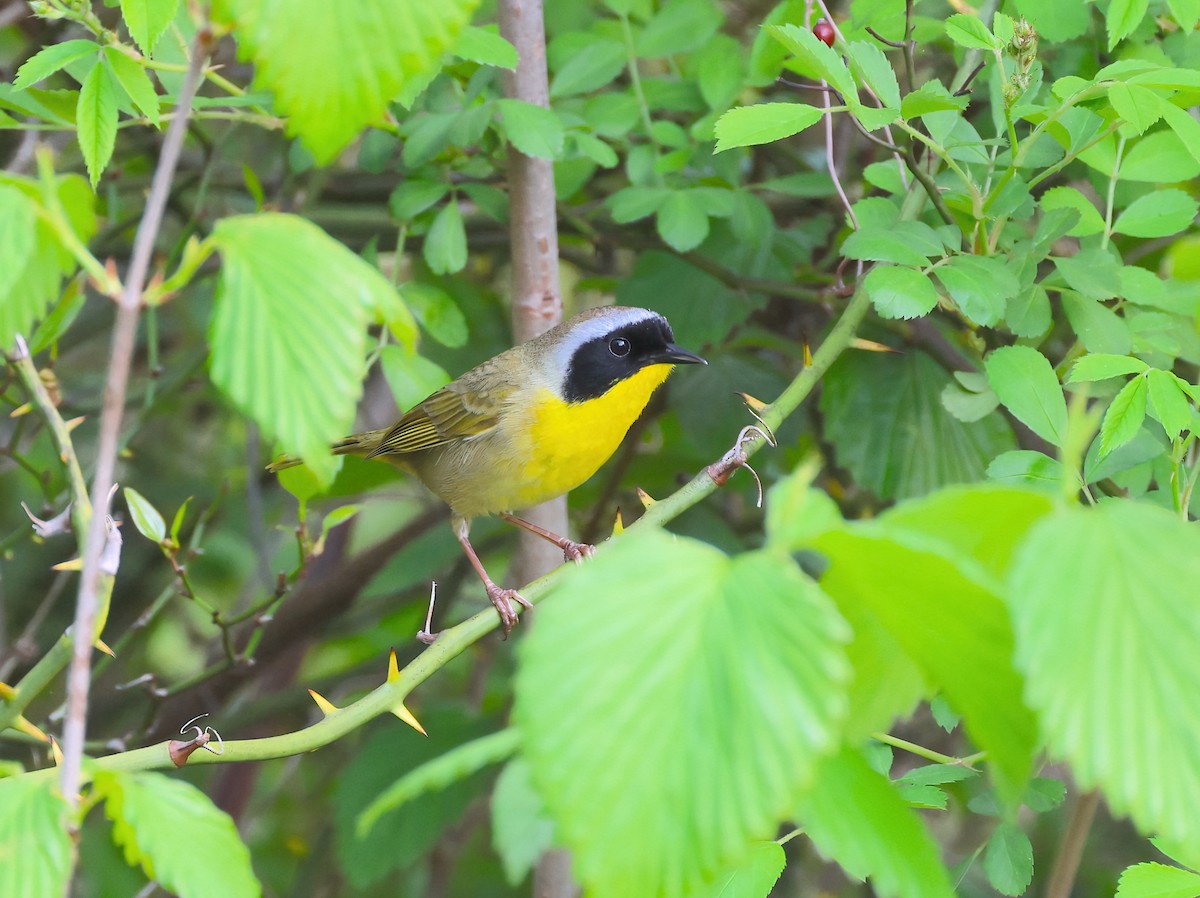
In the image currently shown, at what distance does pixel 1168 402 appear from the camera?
1.52 m

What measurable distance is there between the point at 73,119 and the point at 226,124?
1.41 meters

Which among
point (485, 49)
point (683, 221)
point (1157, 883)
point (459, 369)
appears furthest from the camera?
point (459, 369)

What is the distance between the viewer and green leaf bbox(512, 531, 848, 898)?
0.68m

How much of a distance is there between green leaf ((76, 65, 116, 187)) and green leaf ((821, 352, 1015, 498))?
5.55ft

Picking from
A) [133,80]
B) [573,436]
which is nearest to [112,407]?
[133,80]

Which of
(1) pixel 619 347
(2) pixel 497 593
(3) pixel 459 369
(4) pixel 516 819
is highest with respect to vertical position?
(4) pixel 516 819

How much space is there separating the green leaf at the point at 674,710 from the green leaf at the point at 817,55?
1163mm

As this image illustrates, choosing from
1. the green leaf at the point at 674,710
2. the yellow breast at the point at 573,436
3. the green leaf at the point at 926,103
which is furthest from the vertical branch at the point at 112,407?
the yellow breast at the point at 573,436

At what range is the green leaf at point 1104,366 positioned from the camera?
5.24 feet

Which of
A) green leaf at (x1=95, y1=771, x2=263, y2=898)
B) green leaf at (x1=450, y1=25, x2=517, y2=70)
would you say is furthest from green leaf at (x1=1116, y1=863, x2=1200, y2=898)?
green leaf at (x1=450, y1=25, x2=517, y2=70)

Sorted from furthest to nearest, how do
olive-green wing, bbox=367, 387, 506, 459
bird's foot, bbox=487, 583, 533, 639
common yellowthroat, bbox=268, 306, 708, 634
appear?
olive-green wing, bbox=367, 387, 506, 459 → common yellowthroat, bbox=268, 306, 708, 634 → bird's foot, bbox=487, 583, 533, 639

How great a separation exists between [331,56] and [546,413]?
2.07 metres

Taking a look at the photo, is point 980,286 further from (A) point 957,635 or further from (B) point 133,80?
(B) point 133,80

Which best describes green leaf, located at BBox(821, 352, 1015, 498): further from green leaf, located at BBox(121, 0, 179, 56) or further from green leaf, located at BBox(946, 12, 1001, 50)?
green leaf, located at BBox(121, 0, 179, 56)
